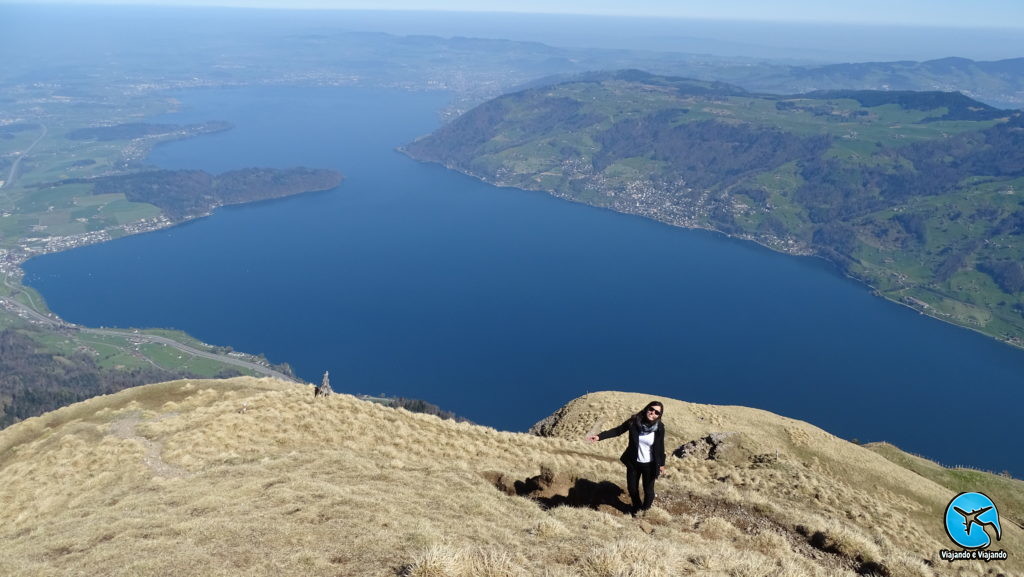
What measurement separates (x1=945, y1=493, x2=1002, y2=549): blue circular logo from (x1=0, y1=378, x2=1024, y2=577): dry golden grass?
1.13 metres

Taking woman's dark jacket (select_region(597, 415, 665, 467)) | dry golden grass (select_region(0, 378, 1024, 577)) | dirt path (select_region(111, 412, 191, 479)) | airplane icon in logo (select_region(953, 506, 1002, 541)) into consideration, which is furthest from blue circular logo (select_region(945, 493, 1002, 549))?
dirt path (select_region(111, 412, 191, 479))

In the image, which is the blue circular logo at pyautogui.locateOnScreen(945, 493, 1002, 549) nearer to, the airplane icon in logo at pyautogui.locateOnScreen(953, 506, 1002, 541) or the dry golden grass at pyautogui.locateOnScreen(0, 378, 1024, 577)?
the airplane icon in logo at pyautogui.locateOnScreen(953, 506, 1002, 541)

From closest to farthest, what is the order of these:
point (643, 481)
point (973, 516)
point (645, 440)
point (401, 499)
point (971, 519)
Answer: point (645, 440) → point (643, 481) → point (973, 516) → point (971, 519) → point (401, 499)

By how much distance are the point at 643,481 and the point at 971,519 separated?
10799 mm

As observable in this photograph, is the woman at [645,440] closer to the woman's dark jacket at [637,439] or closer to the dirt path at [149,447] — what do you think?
the woman's dark jacket at [637,439]

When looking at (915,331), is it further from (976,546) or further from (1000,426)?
(976,546)

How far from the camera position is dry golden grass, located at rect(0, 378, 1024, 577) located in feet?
42.8

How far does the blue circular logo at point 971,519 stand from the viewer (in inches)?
635

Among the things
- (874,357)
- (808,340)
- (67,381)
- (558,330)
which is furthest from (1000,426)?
(67,381)

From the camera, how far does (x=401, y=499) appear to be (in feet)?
59.9

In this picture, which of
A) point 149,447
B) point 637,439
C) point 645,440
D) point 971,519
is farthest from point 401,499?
point 149,447

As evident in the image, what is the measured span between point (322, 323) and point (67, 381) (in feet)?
220

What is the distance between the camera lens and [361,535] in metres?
14.2

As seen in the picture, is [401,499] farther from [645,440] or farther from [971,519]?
[971,519]
